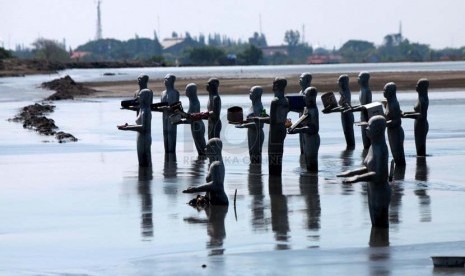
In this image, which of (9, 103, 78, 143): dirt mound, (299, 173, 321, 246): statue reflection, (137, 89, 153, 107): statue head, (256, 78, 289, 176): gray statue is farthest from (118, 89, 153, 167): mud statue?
(9, 103, 78, 143): dirt mound

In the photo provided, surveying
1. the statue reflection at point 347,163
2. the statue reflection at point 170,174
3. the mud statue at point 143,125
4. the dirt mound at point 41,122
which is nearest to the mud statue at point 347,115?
the statue reflection at point 347,163

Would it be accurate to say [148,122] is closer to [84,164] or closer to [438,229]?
[84,164]

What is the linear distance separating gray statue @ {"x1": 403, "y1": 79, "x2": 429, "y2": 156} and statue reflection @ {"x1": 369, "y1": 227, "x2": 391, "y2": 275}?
9.47m

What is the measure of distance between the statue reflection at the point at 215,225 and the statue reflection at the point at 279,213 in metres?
0.76

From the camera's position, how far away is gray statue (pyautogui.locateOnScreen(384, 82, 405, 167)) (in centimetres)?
2397

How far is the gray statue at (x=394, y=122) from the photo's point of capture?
78.6 ft

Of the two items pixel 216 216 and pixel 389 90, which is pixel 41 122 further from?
pixel 216 216

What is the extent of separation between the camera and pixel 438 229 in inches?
687

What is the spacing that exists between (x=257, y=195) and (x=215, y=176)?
2.29 metres

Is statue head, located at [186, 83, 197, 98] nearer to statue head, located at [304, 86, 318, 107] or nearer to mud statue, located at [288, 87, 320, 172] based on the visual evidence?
mud statue, located at [288, 87, 320, 172]

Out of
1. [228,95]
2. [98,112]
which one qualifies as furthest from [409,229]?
[228,95]

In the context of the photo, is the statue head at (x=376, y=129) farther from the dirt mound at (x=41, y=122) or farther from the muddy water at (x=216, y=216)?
the dirt mound at (x=41, y=122)

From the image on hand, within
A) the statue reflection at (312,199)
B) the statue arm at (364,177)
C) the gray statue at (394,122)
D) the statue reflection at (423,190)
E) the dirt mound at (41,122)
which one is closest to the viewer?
the statue arm at (364,177)

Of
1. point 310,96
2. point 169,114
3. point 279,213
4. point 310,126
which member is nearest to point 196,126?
point 169,114
